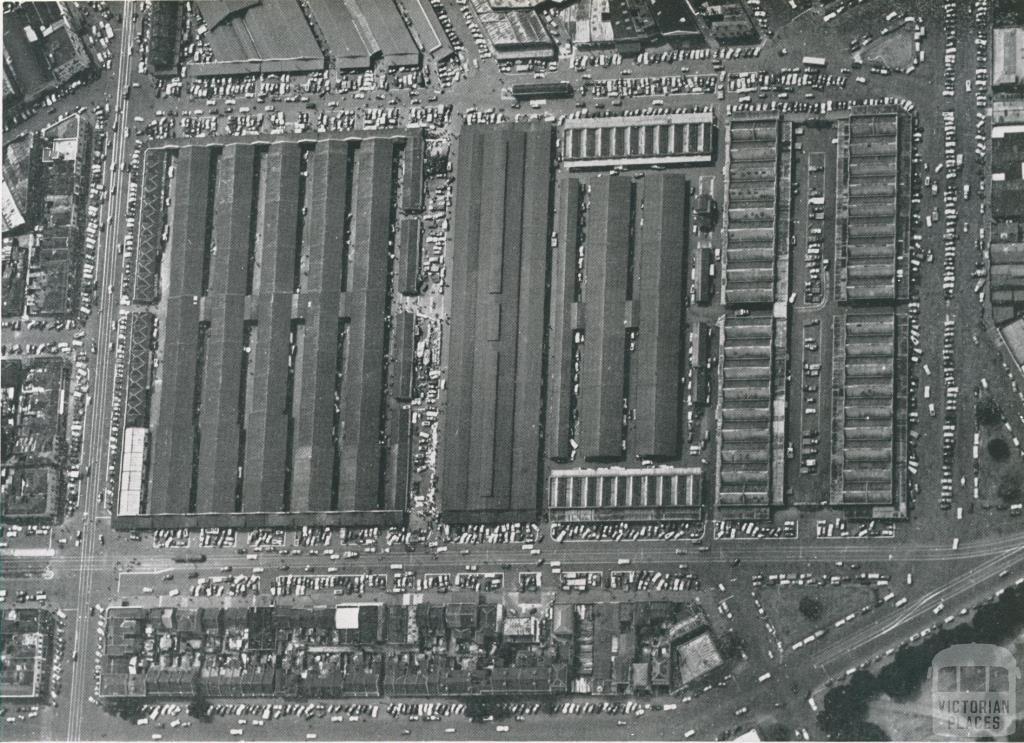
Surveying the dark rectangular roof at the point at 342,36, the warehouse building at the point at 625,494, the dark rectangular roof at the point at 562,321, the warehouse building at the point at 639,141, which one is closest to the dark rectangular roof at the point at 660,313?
the warehouse building at the point at 639,141

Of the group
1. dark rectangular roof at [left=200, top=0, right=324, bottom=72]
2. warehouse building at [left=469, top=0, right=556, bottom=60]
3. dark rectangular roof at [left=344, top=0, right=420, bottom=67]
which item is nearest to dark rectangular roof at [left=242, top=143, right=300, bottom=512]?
dark rectangular roof at [left=200, top=0, right=324, bottom=72]

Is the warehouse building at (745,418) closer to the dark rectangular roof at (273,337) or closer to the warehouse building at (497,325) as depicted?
the warehouse building at (497,325)

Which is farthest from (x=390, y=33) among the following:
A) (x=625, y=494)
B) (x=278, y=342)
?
(x=625, y=494)

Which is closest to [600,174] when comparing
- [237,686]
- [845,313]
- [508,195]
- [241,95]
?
[508,195]

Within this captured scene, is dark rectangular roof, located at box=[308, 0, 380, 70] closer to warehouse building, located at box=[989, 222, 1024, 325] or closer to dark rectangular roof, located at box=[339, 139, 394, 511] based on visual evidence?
dark rectangular roof, located at box=[339, 139, 394, 511]

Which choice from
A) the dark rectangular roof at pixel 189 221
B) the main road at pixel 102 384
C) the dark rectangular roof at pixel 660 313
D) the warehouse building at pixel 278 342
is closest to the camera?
the dark rectangular roof at pixel 660 313

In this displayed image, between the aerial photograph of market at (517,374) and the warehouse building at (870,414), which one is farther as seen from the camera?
the aerial photograph of market at (517,374)

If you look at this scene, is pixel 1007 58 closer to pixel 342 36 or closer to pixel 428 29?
pixel 428 29
